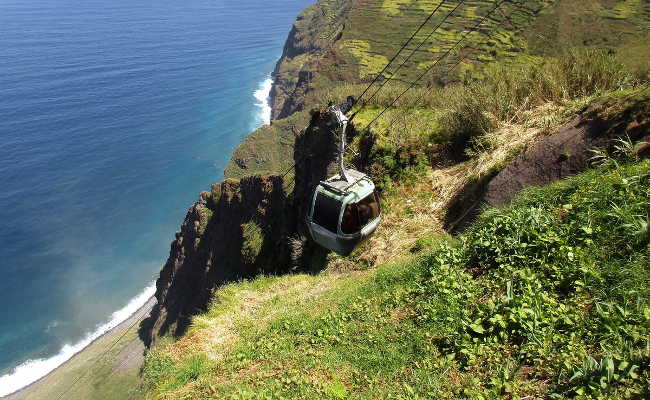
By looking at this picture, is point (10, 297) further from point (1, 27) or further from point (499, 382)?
point (1, 27)

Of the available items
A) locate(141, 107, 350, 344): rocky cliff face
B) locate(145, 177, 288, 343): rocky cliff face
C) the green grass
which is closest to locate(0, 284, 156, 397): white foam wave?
locate(141, 107, 350, 344): rocky cliff face

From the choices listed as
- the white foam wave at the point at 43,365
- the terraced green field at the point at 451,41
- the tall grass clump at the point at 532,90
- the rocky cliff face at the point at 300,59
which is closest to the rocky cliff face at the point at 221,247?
the white foam wave at the point at 43,365

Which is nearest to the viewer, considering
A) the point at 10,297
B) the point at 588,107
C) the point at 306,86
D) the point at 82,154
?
the point at 588,107

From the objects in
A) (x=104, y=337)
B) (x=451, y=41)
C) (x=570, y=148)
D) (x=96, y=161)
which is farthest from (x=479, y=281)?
(x=451, y=41)

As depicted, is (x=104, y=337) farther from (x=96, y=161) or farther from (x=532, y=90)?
(x=532, y=90)

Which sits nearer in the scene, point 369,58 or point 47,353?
point 47,353

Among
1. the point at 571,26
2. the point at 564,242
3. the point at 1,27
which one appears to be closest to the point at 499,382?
the point at 564,242
